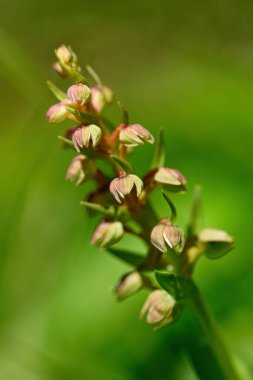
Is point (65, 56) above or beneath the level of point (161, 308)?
above

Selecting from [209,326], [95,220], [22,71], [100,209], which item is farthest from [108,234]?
[22,71]

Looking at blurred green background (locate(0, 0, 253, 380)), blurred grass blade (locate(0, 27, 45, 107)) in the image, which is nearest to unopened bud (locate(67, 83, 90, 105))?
blurred green background (locate(0, 0, 253, 380))

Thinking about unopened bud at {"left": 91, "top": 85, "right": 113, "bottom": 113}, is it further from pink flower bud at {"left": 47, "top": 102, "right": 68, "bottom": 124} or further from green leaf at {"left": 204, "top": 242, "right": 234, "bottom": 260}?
green leaf at {"left": 204, "top": 242, "right": 234, "bottom": 260}

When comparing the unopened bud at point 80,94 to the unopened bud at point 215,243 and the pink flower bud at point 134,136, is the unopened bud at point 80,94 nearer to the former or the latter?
the pink flower bud at point 134,136

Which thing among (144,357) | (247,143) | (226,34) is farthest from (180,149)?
(226,34)

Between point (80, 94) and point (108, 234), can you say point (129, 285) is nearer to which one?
point (108, 234)
